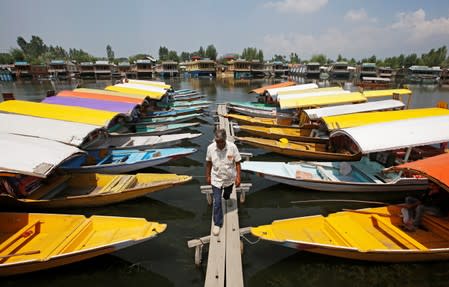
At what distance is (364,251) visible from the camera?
471 cm

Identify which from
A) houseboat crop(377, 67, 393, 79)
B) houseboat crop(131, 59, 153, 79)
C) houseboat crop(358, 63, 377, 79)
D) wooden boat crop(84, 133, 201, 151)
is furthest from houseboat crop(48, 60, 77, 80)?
houseboat crop(377, 67, 393, 79)

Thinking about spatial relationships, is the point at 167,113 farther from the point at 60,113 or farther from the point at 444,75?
the point at 444,75

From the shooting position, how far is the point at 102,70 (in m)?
69.6

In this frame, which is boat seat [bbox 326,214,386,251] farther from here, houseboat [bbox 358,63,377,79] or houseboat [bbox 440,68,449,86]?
houseboat [bbox 440,68,449,86]

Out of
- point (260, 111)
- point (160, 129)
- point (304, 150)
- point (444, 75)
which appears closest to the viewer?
point (304, 150)

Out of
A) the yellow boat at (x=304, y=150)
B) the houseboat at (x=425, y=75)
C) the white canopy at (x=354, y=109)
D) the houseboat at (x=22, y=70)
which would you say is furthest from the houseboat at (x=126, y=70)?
the houseboat at (x=425, y=75)

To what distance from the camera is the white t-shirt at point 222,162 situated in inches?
206

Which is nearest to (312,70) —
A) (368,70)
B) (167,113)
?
(368,70)

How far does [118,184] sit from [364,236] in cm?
706

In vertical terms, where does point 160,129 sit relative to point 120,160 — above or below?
above

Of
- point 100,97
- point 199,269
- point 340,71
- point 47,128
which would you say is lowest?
point 199,269

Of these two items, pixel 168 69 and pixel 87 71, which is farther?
pixel 168 69

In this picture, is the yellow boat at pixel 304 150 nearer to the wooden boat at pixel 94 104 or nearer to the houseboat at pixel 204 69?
the wooden boat at pixel 94 104

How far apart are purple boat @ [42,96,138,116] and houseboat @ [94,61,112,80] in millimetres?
64435
